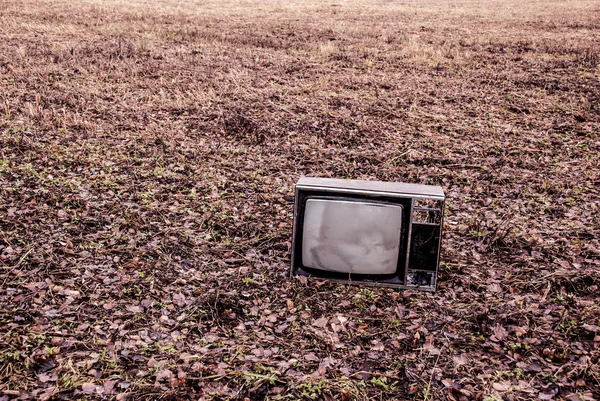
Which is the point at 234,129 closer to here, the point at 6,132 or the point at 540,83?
the point at 6,132

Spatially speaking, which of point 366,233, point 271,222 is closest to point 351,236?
point 366,233

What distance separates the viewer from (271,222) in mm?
6094

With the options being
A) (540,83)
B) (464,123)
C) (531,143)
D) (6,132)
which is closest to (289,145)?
(464,123)

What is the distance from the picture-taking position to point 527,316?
14.3 ft

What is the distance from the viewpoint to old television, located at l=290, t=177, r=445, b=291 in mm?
4211

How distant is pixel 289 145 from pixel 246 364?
16.8 ft

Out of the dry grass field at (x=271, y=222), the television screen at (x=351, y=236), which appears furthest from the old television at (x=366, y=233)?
the dry grass field at (x=271, y=222)

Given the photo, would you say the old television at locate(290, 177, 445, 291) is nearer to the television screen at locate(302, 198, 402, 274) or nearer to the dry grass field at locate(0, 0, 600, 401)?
the television screen at locate(302, 198, 402, 274)

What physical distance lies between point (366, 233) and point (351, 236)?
13 cm

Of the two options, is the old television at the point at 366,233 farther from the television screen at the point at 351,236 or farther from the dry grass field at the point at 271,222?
the dry grass field at the point at 271,222

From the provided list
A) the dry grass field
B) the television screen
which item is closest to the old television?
the television screen

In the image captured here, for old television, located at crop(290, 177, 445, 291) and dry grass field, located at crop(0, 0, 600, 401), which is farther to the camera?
old television, located at crop(290, 177, 445, 291)

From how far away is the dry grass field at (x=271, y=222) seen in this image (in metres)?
3.80

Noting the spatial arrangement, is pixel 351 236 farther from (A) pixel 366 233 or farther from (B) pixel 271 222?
(B) pixel 271 222
